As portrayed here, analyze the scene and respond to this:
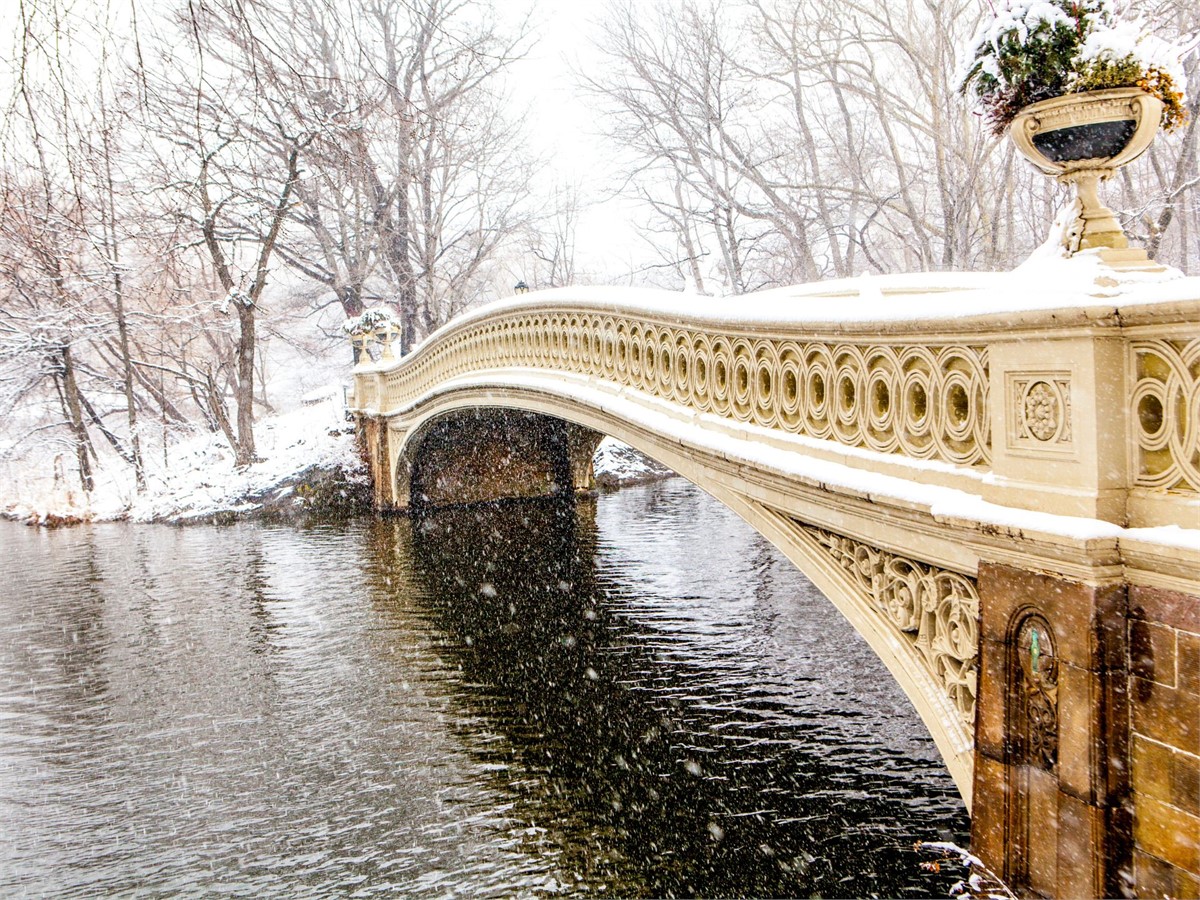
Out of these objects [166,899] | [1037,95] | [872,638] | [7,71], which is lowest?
[166,899]

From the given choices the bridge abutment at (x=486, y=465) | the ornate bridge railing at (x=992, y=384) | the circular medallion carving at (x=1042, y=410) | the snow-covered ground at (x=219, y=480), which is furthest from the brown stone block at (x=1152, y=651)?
the snow-covered ground at (x=219, y=480)

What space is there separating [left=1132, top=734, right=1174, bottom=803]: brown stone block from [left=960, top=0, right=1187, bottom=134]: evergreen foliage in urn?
224 cm

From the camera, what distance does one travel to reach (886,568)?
453cm

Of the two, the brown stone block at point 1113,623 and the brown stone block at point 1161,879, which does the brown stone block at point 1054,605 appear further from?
the brown stone block at point 1161,879

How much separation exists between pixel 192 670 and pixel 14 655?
2.64 metres

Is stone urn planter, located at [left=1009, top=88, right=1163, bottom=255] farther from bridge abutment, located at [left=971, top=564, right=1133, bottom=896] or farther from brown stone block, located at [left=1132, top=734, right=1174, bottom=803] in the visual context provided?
brown stone block, located at [left=1132, top=734, right=1174, bottom=803]

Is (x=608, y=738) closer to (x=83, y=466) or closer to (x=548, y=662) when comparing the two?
(x=548, y=662)

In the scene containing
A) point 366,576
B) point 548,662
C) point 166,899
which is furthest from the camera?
point 366,576

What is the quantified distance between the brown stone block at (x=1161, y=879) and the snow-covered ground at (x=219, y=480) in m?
18.7

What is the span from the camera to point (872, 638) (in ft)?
15.1


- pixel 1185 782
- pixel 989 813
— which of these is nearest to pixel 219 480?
pixel 989 813

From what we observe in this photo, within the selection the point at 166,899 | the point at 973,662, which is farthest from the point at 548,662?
the point at 973,662

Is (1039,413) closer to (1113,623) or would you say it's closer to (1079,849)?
(1113,623)

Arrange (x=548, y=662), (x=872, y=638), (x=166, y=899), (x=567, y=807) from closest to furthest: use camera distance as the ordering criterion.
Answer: (x=872, y=638), (x=166, y=899), (x=567, y=807), (x=548, y=662)
